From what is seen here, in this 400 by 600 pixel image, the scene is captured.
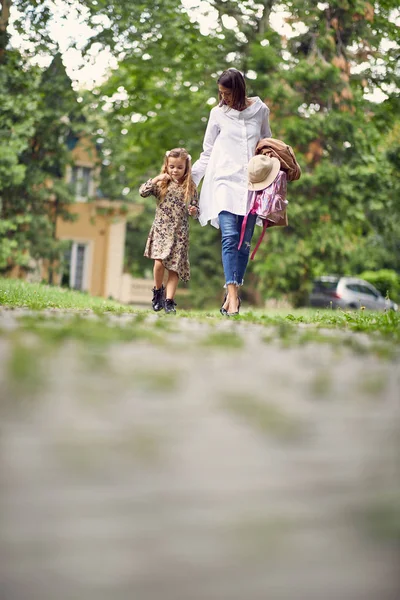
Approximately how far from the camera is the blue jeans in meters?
7.64

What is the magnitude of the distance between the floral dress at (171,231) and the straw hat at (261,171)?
798 millimetres

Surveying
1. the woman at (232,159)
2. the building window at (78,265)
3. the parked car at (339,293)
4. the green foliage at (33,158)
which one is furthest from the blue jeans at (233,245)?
the building window at (78,265)

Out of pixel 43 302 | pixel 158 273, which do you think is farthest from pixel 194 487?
pixel 158 273

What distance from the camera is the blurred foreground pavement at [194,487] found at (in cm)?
165

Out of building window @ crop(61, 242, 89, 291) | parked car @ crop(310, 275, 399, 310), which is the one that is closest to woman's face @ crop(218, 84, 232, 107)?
parked car @ crop(310, 275, 399, 310)

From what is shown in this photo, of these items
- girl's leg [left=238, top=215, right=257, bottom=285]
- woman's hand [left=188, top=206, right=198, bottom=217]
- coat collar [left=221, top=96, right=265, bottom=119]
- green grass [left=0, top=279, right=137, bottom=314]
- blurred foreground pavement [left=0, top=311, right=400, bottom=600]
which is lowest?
green grass [left=0, top=279, right=137, bottom=314]

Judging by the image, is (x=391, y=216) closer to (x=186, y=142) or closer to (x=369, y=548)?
(x=186, y=142)

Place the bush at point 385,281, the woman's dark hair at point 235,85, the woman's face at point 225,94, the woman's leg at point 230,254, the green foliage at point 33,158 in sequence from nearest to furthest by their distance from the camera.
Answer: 1. the woman's leg at point 230,254
2. the woman's dark hair at point 235,85
3. the woman's face at point 225,94
4. the green foliage at point 33,158
5. the bush at point 385,281

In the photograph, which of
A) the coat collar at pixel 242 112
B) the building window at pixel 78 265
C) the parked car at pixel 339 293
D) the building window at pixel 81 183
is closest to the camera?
the coat collar at pixel 242 112

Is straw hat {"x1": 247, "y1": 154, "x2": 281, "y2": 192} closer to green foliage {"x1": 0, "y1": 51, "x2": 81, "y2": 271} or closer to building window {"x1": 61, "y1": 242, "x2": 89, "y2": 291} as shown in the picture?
green foliage {"x1": 0, "y1": 51, "x2": 81, "y2": 271}

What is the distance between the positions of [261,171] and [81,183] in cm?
2337

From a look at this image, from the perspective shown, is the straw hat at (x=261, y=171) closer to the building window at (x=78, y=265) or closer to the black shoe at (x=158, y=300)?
the black shoe at (x=158, y=300)

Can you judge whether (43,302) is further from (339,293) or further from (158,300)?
(339,293)

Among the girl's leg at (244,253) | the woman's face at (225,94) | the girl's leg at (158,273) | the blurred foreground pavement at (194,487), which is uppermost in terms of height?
the woman's face at (225,94)
